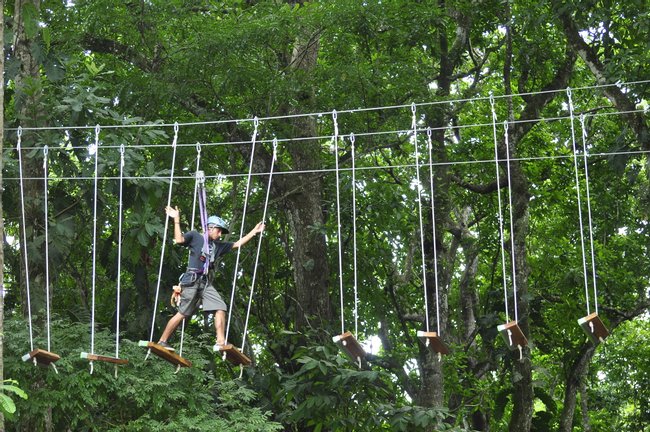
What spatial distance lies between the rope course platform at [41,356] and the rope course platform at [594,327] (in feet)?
8.72

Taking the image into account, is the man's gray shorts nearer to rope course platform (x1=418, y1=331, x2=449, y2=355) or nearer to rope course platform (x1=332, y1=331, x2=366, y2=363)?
rope course platform (x1=332, y1=331, x2=366, y2=363)

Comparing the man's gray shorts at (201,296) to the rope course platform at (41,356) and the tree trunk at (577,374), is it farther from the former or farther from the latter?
the tree trunk at (577,374)

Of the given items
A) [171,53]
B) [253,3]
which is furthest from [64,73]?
[253,3]

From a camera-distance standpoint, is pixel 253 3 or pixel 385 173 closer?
pixel 253 3

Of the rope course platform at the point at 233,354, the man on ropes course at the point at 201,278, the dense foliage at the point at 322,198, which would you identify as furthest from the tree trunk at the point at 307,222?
the rope course platform at the point at 233,354

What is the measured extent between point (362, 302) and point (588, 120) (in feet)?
8.17

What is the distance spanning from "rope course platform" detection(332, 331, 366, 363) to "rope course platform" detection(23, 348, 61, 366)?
4.86ft

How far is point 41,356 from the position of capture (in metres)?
6.08

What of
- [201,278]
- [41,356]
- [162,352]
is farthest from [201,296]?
[41,356]

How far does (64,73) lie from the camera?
742 centimetres

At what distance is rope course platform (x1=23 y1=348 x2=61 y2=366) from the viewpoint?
6.01 metres

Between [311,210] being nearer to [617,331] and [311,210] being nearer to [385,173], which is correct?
[385,173]

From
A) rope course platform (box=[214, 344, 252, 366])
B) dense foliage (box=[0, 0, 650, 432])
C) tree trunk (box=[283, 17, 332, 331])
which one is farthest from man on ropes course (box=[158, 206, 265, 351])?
tree trunk (box=[283, 17, 332, 331])

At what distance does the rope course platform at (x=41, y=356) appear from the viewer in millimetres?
6008
